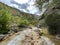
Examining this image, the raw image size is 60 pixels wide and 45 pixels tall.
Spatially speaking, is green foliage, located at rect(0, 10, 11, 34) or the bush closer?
the bush

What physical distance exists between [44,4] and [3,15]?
1498 cm

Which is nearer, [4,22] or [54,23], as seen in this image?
[54,23]

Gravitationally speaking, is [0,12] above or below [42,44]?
above

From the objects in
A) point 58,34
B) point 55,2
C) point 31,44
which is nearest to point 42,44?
point 31,44

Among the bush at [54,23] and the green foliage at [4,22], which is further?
the green foliage at [4,22]

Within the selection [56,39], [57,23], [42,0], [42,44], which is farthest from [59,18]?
[42,0]

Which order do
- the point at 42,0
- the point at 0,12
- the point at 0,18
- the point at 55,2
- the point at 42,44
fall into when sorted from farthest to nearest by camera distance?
the point at 42,0, the point at 55,2, the point at 0,12, the point at 0,18, the point at 42,44

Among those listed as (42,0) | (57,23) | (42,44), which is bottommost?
(42,44)

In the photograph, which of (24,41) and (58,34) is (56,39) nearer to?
(58,34)

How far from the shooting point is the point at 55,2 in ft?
72.7

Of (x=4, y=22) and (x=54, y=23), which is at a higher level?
(x=4, y=22)

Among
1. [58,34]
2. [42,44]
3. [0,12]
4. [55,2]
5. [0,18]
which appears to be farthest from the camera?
[55,2]

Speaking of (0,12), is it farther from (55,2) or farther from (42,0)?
(42,0)

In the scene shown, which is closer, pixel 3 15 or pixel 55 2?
pixel 3 15
